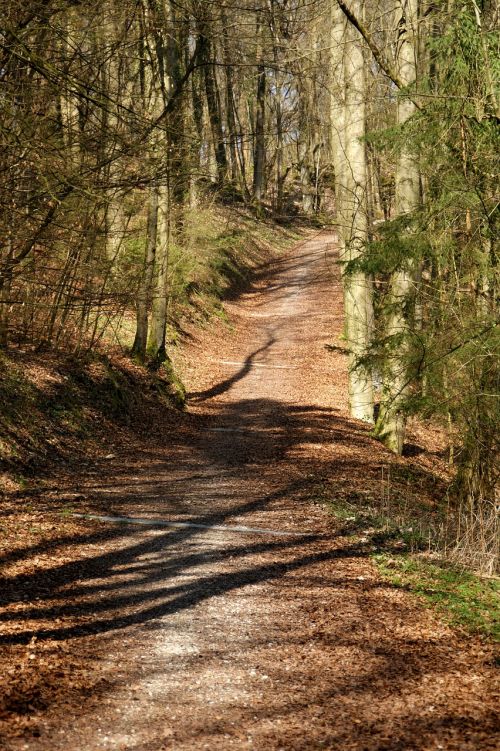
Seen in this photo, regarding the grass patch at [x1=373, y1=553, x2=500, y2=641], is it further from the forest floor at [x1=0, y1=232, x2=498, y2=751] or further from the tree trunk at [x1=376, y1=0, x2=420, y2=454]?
the tree trunk at [x1=376, y1=0, x2=420, y2=454]

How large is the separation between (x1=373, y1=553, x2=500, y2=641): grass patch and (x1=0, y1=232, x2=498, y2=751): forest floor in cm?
15

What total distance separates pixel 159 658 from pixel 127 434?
25.7 feet

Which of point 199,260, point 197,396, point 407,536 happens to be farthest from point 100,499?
point 199,260

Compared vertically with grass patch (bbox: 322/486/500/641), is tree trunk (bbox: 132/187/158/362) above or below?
above

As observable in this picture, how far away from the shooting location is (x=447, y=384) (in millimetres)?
9125

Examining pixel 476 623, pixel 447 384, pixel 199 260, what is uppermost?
pixel 199 260

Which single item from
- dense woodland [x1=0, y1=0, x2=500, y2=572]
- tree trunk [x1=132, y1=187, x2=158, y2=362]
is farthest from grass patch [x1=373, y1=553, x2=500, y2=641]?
tree trunk [x1=132, y1=187, x2=158, y2=362]

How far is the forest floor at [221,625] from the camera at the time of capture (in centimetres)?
421

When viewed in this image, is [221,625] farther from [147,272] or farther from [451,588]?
[147,272]

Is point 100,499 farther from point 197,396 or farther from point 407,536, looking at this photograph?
point 197,396

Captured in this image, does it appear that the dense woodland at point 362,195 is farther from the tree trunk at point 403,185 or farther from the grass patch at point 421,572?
the grass patch at point 421,572

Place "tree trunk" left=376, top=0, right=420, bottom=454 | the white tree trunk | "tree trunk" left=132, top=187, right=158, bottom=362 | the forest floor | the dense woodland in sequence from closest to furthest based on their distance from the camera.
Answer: the forest floor → the dense woodland → "tree trunk" left=376, top=0, right=420, bottom=454 → the white tree trunk → "tree trunk" left=132, top=187, right=158, bottom=362

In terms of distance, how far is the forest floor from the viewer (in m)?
4.21

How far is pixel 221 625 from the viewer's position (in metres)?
5.59
